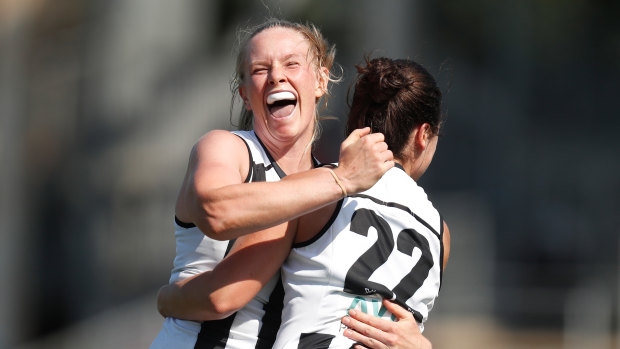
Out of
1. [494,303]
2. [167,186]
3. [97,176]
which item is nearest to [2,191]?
[97,176]

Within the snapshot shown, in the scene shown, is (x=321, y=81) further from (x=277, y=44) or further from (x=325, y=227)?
(x=325, y=227)

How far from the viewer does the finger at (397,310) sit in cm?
237

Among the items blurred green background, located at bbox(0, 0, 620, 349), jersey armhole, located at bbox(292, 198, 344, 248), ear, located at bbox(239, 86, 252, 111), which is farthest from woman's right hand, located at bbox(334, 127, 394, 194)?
blurred green background, located at bbox(0, 0, 620, 349)

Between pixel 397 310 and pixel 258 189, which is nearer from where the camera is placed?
pixel 258 189

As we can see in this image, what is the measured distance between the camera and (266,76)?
2508 millimetres

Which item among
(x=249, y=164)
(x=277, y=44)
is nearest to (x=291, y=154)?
(x=249, y=164)

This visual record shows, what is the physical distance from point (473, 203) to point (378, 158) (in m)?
7.07

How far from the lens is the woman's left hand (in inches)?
91.3

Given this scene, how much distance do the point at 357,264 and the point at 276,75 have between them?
642 millimetres

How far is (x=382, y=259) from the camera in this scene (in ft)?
7.59

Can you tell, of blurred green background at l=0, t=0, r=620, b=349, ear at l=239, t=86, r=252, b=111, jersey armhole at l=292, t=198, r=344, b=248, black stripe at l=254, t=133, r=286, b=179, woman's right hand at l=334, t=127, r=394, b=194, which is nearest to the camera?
woman's right hand at l=334, t=127, r=394, b=194

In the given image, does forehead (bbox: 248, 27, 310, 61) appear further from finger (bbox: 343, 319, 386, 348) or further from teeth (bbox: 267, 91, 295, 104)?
finger (bbox: 343, 319, 386, 348)

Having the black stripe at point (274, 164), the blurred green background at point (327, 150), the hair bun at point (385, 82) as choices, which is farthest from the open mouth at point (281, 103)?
the blurred green background at point (327, 150)

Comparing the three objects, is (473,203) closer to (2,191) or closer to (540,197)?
(540,197)
